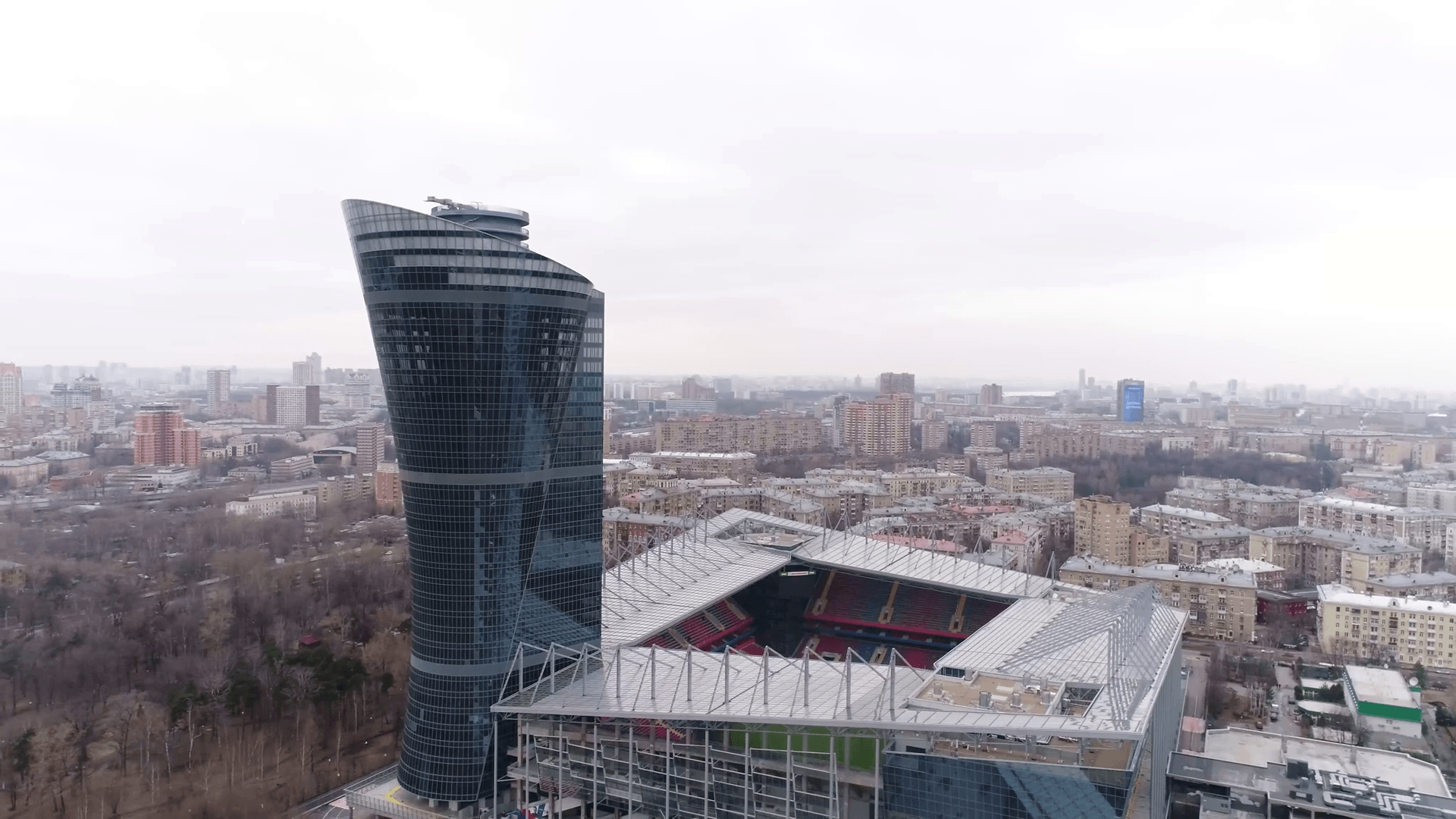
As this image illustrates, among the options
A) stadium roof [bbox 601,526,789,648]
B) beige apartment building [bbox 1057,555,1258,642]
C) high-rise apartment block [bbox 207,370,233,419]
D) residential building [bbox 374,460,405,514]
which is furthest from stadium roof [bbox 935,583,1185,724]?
high-rise apartment block [bbox 207,370,233,419]

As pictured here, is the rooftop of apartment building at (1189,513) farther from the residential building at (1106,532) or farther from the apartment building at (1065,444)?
the apartment building at (1065,444)

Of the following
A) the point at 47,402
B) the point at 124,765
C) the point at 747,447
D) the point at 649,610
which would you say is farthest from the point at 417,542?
the point at 47,402

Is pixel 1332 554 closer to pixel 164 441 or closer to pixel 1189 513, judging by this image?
pixel 1189 513

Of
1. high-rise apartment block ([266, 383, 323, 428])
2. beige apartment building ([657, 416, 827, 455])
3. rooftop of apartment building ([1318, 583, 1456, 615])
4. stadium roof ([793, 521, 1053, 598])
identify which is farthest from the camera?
high-rise apartment block ([266, 383, 323, 428])

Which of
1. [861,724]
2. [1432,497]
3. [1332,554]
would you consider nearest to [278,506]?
[861,724]

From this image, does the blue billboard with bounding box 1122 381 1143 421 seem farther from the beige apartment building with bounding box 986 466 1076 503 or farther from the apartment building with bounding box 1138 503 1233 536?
the apartment building with bounding box 1138 503 1233 536
